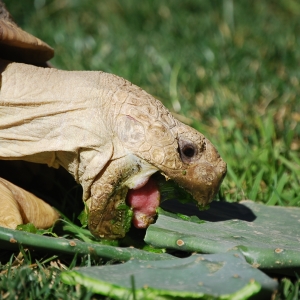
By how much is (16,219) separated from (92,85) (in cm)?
57

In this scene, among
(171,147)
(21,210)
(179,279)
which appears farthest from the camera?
(21,210)

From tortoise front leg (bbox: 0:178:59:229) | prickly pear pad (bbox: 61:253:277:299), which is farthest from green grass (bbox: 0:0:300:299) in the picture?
prickly pear pad (bbox: 61:253:277:299)

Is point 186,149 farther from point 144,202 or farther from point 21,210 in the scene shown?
point 21,210

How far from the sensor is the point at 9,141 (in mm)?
2322

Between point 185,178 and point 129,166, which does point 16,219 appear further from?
point 185,178

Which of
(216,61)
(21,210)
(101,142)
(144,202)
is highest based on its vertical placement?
(216,61)

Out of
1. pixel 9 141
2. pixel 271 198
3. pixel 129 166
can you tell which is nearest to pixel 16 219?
pixel 9 141

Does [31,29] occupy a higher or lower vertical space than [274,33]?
lower

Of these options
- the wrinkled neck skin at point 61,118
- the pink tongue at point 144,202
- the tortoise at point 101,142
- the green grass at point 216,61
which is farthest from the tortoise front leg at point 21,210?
the green grass at point 216,61

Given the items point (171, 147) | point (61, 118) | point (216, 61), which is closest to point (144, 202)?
point (171, 147)

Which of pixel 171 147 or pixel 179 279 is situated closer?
pixel 179 279

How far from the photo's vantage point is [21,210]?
2.34 meters

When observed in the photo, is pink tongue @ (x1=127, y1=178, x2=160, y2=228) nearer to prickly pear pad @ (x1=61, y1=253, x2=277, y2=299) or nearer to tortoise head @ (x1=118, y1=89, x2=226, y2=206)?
tortoise head @ (x1=118, y1=89, x2=226, y2=206)

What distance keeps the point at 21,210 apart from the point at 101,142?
0.43 m
